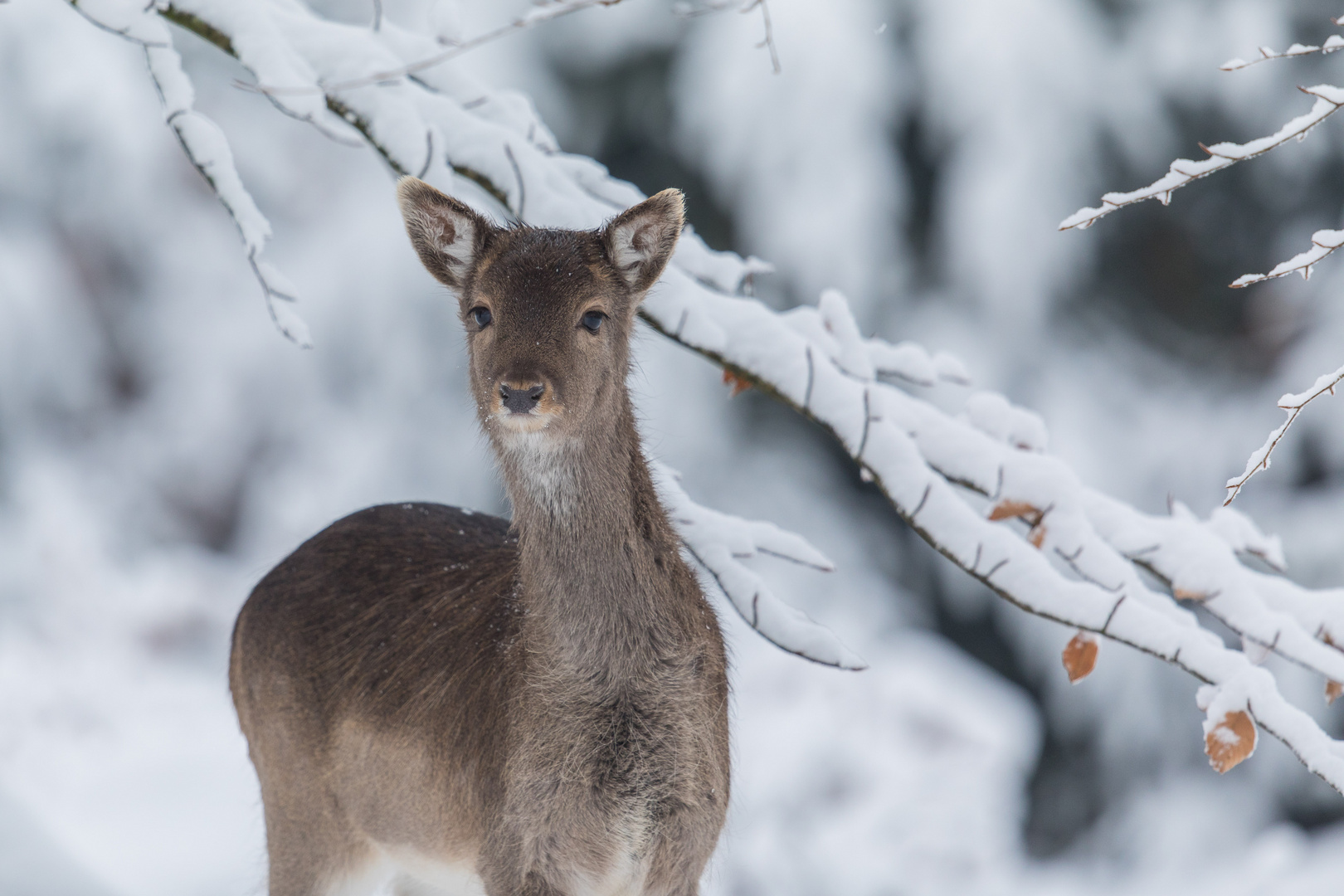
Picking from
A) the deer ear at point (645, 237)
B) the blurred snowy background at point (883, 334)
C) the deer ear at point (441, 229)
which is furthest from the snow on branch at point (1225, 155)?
the blurred snowy background at point (883, 334)

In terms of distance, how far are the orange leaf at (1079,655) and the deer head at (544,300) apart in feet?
4.25

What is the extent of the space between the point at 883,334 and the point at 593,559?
4290 mm

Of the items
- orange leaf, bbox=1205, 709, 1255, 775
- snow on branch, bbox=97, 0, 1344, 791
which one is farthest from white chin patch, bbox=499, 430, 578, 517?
orange leaf, bbox=1205, 709, 1255, 775

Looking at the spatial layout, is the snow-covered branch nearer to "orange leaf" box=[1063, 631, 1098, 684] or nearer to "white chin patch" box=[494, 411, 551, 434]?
"white chin patch" box=[494, 411, 551, 434]

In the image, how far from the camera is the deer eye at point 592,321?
2.82 meters

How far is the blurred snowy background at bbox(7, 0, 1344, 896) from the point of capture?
21.4 feet

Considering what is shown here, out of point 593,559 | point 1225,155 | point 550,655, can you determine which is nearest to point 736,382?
point 593,559

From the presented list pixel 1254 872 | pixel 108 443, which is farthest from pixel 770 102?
pixel 108 443

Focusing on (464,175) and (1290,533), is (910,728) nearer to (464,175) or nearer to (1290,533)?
(1290,533)

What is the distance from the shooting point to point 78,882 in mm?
4203

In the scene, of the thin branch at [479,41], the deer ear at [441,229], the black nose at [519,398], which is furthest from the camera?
the deer ear at [441,229]

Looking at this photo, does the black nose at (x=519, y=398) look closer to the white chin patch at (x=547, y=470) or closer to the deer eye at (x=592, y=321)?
the white chin patch at (x=547, y=470)

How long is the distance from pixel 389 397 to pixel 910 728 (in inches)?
143

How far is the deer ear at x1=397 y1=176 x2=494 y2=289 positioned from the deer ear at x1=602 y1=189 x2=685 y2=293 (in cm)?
32
